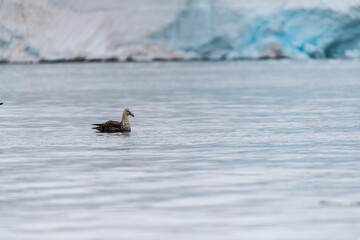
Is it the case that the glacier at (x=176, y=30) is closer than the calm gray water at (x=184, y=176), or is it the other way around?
the calm gray water at (x=184, y=176)

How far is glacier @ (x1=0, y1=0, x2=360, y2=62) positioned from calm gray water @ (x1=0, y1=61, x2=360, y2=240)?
3440 centimetres

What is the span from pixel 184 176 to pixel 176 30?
46360 millimetres

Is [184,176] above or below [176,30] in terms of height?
below

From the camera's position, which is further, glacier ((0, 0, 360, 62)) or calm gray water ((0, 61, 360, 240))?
glacier ((0, 0, 360, 62))

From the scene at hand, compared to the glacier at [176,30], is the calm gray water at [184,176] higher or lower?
lower

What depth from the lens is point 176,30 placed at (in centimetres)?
5450

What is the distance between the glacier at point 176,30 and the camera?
5125 cm

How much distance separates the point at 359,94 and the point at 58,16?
1525 inches

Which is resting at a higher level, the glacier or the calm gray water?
the glacier

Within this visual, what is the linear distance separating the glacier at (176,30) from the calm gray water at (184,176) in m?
34.4

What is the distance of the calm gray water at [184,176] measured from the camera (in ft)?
20.2

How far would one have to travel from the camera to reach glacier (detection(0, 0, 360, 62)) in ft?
168

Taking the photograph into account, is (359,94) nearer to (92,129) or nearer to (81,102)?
(81,102)

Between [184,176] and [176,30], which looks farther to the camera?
[176,30]
